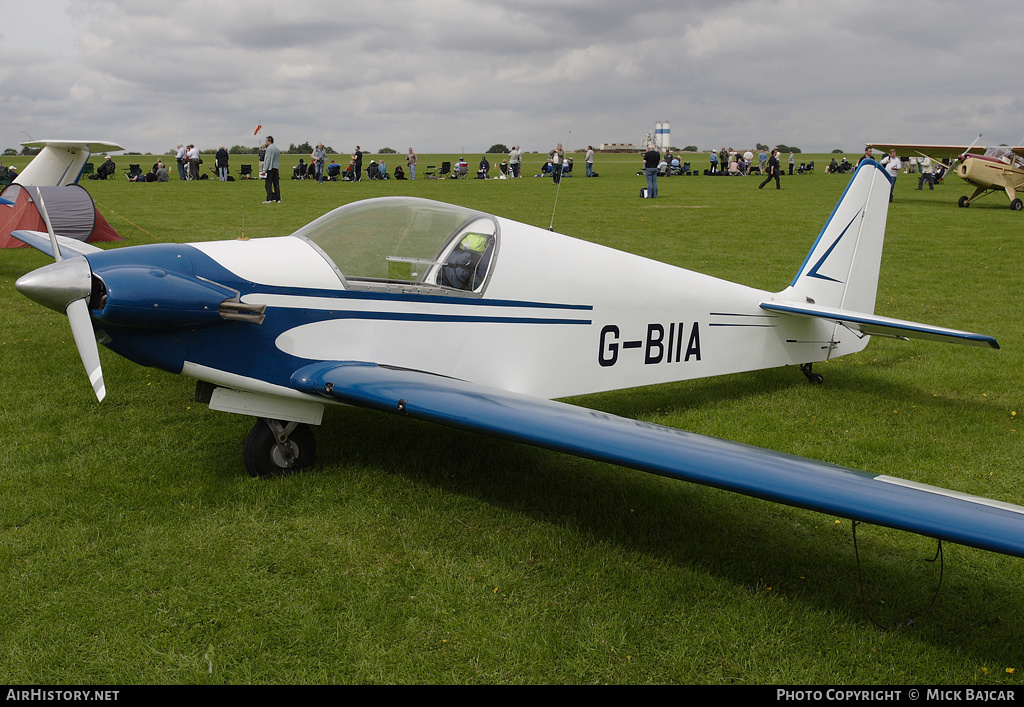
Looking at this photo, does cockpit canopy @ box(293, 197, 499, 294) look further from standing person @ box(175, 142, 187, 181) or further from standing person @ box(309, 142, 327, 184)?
standing person @ box(175, 142, 187, 181)

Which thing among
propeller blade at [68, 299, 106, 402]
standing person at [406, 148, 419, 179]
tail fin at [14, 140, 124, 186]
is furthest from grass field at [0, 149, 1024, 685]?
standing person at [406, 148, 419, 179]

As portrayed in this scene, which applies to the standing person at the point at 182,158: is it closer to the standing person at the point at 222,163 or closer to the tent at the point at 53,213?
the standing person at the point at 222,163

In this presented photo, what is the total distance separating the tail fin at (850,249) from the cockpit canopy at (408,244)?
343 centimetres

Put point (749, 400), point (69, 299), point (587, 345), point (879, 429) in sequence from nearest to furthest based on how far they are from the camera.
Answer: point (69, 299) → point (587, 345) → point (879, 429) → point (749, 400)

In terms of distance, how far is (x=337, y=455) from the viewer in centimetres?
539

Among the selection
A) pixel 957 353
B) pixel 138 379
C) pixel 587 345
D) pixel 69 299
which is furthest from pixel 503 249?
pixel 957 353

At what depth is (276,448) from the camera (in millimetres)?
4977

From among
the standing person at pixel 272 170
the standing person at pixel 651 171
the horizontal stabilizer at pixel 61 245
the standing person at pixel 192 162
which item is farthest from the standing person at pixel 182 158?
the horizontal stabilizer at pixel 61 245

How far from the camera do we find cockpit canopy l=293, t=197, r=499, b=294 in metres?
4.94

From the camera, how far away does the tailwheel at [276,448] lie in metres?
4.93

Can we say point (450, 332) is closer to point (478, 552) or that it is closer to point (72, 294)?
point (478, 552)

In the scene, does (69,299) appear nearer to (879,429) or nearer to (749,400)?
(749,400)

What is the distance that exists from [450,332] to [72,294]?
2.29 m

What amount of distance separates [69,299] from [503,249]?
9.02 ft
